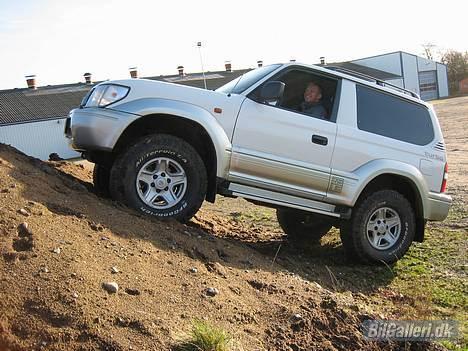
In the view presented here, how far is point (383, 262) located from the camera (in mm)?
6578

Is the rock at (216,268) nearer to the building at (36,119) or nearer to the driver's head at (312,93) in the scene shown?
the driver's head at (312,93)

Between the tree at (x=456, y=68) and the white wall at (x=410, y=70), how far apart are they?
1325 centimetres

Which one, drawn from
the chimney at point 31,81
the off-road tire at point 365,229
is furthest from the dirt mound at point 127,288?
the chimney at point 31,81

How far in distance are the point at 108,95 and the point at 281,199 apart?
2.15 metres

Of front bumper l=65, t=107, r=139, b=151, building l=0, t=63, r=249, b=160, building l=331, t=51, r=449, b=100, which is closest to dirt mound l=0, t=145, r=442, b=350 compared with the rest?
front bumper l=65, t=107, r=139, b=151

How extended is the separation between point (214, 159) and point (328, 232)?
3413 mm

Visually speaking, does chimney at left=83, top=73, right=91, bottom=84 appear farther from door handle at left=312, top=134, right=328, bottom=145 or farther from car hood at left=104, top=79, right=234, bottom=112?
door handle at left=312, top=134, right=328, bottom=145

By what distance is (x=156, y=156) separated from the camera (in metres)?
5.38

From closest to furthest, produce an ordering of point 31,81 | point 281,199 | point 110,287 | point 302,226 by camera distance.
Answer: point 110,287
point 281,199
point 302,226
point 31,81

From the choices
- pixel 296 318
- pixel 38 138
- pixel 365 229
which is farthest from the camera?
pixel 38 138

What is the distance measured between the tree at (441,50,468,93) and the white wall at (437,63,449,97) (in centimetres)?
474

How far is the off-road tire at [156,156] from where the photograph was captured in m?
5.33

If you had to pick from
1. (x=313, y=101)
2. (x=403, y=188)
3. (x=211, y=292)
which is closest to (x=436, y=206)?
(x=403, y=188)

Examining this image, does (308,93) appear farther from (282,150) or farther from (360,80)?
(282,150)
